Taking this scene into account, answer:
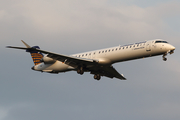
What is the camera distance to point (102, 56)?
34750mm

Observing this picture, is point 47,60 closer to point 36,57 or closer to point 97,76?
point 36,57

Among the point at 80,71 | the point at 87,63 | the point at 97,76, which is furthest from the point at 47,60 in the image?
the point at 97,76

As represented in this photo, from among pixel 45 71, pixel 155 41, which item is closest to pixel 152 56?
pixel 155 41

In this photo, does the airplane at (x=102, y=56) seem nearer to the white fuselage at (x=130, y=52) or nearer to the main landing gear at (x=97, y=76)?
the white fuselage at (x=130, y=52)

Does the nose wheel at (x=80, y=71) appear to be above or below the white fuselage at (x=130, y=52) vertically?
below

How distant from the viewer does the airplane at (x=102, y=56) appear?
3350cm

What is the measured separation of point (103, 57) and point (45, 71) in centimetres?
830

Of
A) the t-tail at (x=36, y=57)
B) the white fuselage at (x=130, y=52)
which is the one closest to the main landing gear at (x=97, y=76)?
the white fuselage at (x=130, y=52)

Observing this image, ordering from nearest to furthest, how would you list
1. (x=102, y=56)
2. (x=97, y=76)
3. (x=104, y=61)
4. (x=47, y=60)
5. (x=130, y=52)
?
1. (x=130, y=52)
2. (x=104, y=61)
3. (x=102, y=56)
4. (x=47, y=60)
5. (x=97, y=76)

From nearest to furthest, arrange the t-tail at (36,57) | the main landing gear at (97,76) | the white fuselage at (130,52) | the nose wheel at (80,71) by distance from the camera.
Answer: the white fuselage at (130,52) < the nose wheel at (80,71) < the main landing gear at (97,76) < the t-tail at (36,57)

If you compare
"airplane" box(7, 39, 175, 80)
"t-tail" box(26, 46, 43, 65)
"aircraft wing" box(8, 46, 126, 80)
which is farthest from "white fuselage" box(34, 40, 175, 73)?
"t-tail" box(26, 46, 43, 65)

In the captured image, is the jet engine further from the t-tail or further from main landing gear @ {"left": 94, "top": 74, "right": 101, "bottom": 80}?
main landing gear @ {"left": 94, "top": 74, "right": 101, "bottom": 80}

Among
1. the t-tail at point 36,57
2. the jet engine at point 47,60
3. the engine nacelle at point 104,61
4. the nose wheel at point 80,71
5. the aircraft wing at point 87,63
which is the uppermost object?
the t-tail at point 36,57

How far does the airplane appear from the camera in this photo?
110 ft
